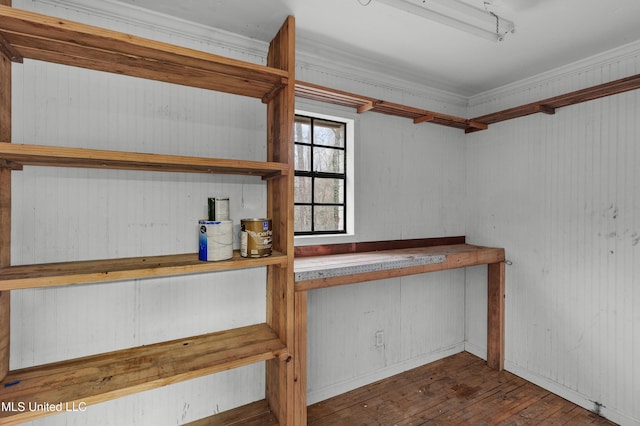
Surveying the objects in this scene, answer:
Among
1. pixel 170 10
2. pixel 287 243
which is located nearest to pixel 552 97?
pixel 287 243

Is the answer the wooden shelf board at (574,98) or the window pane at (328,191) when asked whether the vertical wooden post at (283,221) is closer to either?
the window pane at (328,191)

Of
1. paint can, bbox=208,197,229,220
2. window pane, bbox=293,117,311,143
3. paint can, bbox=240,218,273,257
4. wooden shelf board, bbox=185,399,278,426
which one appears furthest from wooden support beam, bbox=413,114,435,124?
wooden shelf board, bbox=185,399,278,426

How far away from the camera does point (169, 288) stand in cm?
177

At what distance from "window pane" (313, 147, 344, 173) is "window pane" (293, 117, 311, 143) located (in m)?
0.11

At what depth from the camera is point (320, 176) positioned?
2.44m

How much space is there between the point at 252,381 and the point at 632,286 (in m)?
2.56

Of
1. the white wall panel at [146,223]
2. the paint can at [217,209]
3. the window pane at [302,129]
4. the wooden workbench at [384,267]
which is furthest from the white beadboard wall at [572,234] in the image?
the paint can at [217,209]

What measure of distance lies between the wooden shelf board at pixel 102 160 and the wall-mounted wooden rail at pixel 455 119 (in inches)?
28.5

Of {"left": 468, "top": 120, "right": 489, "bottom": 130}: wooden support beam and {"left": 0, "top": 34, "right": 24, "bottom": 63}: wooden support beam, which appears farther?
{"left": 468, "top": 120, "right": 489, "bottom": 130}: wooden support beam

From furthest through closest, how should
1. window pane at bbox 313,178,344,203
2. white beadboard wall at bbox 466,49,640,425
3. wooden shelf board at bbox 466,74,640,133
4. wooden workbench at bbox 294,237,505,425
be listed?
window pane at bbox 313,178,344,203, white beadboard wall at bbox 466,49,640,425, wooden shelf board at bbox 466,74,640,133, wooden workbench at bbox 294,237,505,425

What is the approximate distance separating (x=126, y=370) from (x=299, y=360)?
0.83 metres

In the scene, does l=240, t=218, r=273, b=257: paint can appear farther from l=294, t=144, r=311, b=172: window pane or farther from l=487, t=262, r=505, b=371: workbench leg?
l=487, t=262, r=505, b=371: workbench leg

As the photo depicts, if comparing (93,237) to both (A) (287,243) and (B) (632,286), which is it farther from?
(B) (632,286)

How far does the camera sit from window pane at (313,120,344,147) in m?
2.42
